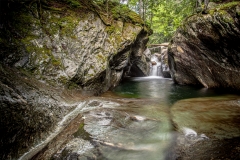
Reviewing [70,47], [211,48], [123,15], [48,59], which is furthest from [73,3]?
[211,48]

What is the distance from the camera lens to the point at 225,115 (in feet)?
15.5

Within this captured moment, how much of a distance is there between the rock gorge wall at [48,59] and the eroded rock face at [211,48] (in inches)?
152

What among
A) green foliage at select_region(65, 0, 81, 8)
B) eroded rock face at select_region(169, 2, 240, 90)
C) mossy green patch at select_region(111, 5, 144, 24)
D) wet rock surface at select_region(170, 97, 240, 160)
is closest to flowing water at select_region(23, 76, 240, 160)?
wet rock surface at select_region(170, 97, 240, 160)

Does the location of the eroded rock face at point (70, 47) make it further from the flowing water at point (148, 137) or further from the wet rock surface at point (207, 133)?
the wet rock surface at point (207, 133)

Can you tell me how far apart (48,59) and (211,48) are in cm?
912

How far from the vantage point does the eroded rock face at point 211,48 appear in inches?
299

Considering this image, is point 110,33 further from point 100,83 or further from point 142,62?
point 142,62

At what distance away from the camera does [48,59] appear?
5.86 metres

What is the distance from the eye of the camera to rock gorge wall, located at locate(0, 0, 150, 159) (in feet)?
10.3

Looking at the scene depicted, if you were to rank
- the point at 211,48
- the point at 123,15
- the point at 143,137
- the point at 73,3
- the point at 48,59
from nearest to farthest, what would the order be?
the point at 143,137 < the point at 48,59 < the point at 73,3 < the point at 211,48 < the point at 123,15

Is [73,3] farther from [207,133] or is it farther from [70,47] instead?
[207,133]

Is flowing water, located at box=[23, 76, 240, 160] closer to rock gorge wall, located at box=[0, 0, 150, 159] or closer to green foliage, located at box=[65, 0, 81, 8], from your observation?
rock gorge wall, located at box=[0, 0, 150, 159]

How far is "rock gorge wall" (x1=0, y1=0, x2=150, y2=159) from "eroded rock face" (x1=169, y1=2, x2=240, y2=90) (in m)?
3.87

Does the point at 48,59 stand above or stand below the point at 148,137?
above
